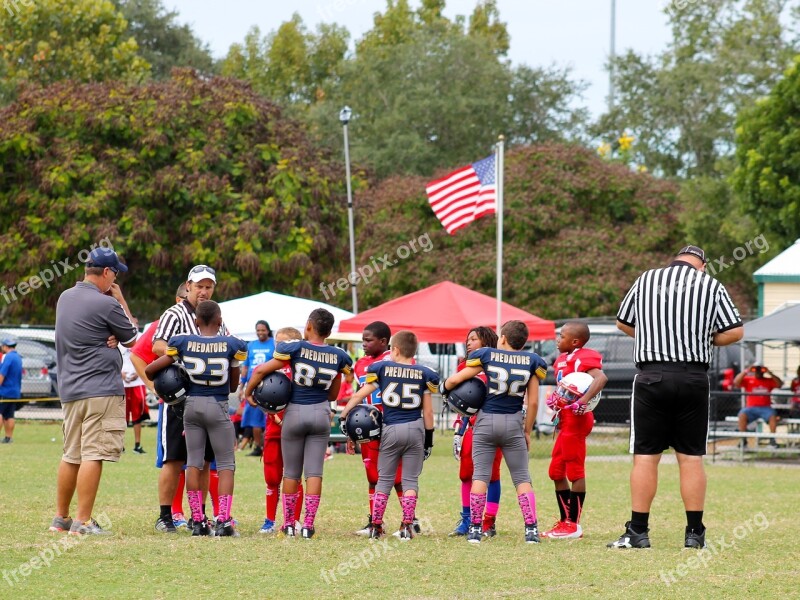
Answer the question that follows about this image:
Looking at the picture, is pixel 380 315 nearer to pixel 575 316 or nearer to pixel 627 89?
pixel 575 316

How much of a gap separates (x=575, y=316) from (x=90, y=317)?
27.5m

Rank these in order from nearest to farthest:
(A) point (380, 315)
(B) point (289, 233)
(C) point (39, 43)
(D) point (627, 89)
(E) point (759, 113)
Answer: (A) point (380, 315) < (E) point (759, 113) < (B) point (289, 233) < (C) point (39, 43) < (D) point (627, 89)

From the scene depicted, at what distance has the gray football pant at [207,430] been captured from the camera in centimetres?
937

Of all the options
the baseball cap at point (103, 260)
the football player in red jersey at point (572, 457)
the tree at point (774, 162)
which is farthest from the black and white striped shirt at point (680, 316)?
the tree at point (774, 162)

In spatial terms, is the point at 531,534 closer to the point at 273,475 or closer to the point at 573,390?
the point at 573,390

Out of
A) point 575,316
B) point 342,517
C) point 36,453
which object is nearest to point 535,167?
point 575,316

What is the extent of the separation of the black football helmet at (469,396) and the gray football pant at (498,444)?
4.3 inches

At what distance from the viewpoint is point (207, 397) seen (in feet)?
30.8

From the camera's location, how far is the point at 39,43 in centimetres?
4531

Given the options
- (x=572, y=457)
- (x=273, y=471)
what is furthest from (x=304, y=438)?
(x=572, y=457)

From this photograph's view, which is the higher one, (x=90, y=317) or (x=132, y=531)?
(x=90, y=317)

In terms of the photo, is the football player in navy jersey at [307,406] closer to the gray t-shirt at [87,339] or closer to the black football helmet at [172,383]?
the black football helmet at [172,383]

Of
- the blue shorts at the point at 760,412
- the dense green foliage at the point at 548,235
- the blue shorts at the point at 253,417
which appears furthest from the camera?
the dense green foliage at the point at 548,235

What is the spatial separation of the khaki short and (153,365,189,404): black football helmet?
0.30 meters
